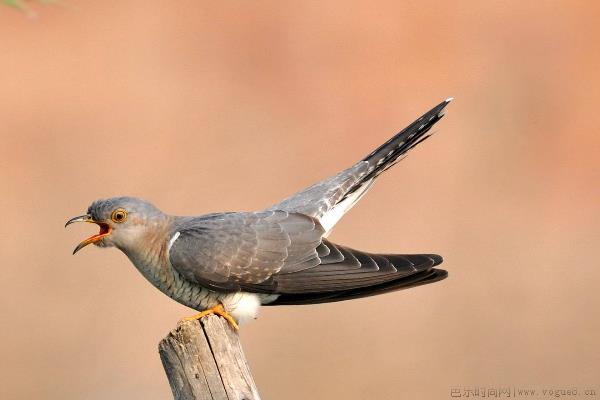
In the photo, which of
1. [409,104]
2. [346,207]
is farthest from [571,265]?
[346,207]

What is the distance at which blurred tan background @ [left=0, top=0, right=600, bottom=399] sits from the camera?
1012 cm

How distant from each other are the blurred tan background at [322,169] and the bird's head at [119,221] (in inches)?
170

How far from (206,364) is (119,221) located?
130 centimetres

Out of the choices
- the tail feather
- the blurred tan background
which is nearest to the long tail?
the tail feather

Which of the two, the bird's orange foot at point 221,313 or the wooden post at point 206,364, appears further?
the bird's orange foot at point 221,313

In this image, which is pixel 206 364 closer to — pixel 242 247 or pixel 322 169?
pixel 242 247

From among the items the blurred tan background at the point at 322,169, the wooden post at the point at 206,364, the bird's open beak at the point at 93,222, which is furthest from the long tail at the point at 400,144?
the blurred tan background at the point at 322,169

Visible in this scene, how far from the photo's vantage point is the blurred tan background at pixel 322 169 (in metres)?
10.1

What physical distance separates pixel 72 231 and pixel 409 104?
13.0ft

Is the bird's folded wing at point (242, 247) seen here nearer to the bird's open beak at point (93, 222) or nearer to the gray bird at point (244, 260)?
the gray bird at point (244, 260)

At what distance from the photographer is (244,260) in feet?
17.2

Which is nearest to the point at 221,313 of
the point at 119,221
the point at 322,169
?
the point at 119,221

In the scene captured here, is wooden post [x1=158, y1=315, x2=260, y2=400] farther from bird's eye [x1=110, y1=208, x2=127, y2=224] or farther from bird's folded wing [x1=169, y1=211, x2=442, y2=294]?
bird's eye [x1=110, y1=208, x2=127, y2=224]

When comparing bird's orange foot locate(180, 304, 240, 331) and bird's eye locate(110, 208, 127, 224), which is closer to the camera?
bird's orange foot locate(180, 304, 240, 331)
